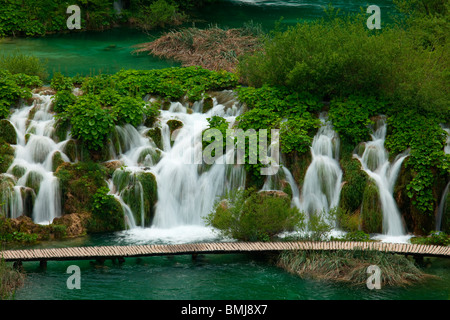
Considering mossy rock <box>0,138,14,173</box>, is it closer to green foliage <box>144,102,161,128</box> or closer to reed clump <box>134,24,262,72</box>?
green foliage <box>144,102,161,128</box>

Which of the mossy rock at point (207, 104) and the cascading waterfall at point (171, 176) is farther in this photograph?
the mossy rock at point (207, 104)

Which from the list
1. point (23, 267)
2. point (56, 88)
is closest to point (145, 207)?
point (23, 267)

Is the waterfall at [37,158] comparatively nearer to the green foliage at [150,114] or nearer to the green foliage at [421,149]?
the green foliage at [150,114]

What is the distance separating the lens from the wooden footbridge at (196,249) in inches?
706

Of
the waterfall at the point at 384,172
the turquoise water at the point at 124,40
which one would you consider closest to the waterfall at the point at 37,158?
the turquoise water at the point at 124,40

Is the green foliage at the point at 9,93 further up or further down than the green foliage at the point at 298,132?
further up

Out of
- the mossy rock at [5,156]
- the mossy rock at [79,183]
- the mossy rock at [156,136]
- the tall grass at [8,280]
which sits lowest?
the tall grass at [8,280]

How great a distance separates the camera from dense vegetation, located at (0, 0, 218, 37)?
37062 mm

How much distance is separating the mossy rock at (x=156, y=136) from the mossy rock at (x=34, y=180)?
3494mm

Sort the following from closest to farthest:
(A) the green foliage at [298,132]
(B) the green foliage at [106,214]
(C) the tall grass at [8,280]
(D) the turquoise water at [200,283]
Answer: (C) the tall grass at [8,280] < (D) the turquoise water at [200,283] < (B) the green foliage at [106,214] < (A) the green foliage at [298,132]

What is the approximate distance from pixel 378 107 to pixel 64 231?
972 centimetres

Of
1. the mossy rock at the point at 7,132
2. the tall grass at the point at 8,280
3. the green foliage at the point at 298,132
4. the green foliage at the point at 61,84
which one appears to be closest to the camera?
the tall grass at the point at 8,280

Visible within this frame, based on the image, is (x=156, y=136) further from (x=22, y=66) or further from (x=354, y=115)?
(x=22, y=66)

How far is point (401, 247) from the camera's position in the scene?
723 inches
